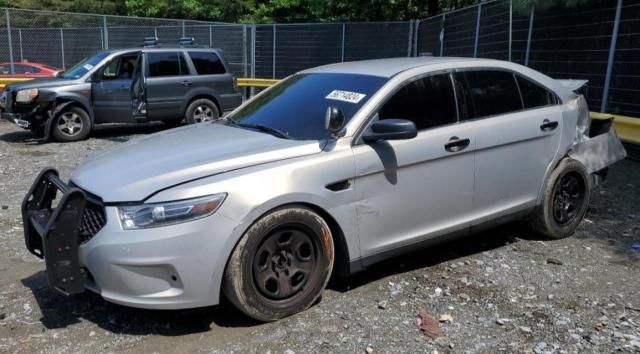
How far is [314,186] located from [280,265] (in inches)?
21.5

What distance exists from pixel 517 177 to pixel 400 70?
1.37 m

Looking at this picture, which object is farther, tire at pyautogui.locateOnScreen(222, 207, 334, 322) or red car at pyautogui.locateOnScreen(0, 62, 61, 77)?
red car at pyautogui.locateOnScreen(0, 62, 61, 77)

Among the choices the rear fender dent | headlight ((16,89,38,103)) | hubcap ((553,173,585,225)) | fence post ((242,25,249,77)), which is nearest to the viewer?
hubcap ((553,173,585,225))

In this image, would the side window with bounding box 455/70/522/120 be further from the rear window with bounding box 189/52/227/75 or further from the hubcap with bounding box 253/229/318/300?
the rear window with bounding box 189/52/227/75

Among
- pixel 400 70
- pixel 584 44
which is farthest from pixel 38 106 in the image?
pixel 584 44

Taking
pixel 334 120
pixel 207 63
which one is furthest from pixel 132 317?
pixel 207 63

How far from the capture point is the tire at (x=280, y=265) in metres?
3.54

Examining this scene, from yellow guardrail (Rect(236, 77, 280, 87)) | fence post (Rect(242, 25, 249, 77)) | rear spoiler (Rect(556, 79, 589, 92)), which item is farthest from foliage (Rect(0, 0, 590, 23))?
rear spoiler (Rect(556, 79, 589, 92))

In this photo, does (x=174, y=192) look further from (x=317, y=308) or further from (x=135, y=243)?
(x=317, y=308)

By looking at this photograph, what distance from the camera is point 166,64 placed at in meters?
12.0

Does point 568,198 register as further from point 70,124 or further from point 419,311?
point 70,124

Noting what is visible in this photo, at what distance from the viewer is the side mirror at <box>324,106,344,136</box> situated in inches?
155

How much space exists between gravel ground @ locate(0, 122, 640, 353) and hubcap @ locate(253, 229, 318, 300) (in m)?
0.22

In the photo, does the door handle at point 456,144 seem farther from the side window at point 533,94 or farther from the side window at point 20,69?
the side window at point 20,69
